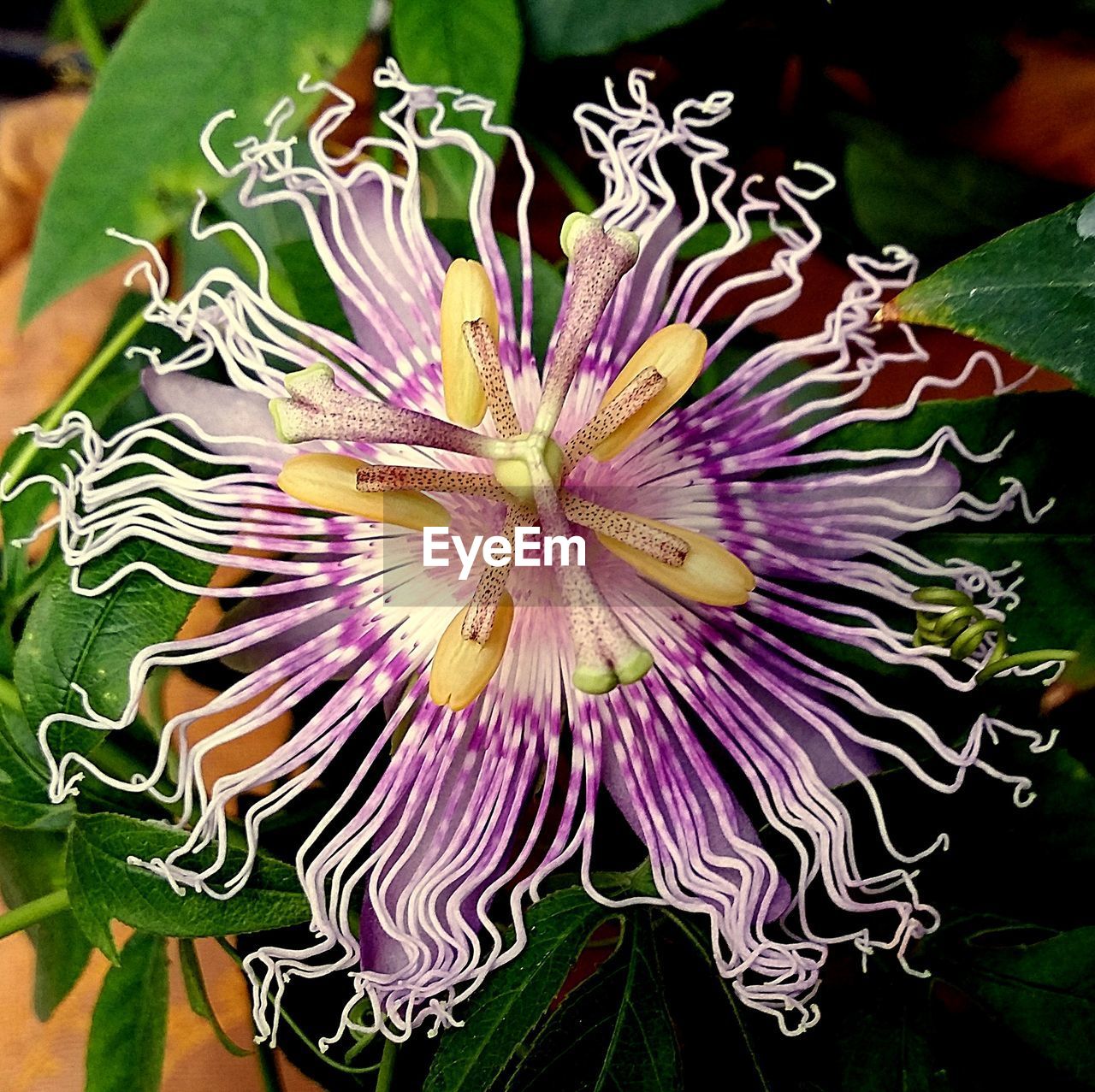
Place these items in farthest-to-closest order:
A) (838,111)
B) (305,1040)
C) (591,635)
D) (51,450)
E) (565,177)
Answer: (838,111)
(565,177)
(51,450)
(305,1040)
(591,635)

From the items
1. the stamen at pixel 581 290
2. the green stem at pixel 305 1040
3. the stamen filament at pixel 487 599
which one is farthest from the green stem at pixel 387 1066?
the stamen at pixel 581 290

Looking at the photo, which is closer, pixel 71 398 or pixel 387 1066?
pixel 387 1066

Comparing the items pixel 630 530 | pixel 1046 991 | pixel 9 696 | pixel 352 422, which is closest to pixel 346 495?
pixel 352 422

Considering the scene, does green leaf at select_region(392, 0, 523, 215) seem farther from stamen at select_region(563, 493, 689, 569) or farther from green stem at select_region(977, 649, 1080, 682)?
green stem at select_region(977, 649, 1080, 682)

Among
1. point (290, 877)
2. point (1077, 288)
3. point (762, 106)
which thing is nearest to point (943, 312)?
point (1077, 288)

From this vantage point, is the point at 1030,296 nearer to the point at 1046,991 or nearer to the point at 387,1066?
the point at 1046,991

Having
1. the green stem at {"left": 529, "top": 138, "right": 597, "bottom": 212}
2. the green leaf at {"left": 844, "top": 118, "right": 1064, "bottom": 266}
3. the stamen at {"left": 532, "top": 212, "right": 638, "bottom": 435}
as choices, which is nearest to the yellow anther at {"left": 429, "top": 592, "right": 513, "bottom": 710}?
the stamen at {"left": 532, "top": 212, "right": 638, "bottom": 435}
